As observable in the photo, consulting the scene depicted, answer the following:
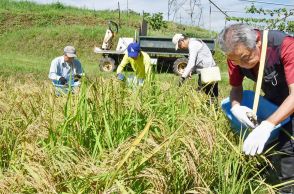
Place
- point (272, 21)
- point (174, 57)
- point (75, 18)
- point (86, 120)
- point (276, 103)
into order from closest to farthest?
point (86, 120)
point (276, 103)
point (174, 57)
point (272, 21)
point (75, 18)

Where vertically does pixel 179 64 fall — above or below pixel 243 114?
below

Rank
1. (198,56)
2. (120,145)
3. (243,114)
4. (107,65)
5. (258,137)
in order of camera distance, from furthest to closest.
Result: (107,65) < (198,56) < (243,114) < (258,137) < (120,145)

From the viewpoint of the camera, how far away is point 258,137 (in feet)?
9.07

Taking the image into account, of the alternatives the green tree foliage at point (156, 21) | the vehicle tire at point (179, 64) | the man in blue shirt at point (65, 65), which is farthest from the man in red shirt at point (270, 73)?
the green tree foliage at point (156, 21)

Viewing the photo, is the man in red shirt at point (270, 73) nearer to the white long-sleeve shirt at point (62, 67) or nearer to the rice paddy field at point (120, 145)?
the rice paddy field at point (120, 145)

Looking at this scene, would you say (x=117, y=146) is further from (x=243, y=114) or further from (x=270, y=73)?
(x=270, y=73)

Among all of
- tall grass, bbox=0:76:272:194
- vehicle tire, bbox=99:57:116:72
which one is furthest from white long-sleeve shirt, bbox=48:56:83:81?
vehicle tire, bbox=99:57:116:72

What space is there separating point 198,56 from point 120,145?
4.42 metres

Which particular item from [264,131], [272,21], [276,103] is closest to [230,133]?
[276,103]

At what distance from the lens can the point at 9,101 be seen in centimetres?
370

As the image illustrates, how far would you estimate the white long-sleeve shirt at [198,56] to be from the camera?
6520 millimetres

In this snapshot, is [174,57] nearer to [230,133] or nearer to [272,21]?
[272,21]

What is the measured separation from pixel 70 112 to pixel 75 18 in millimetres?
21204

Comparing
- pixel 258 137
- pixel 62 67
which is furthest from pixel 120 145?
pixel 62 67
